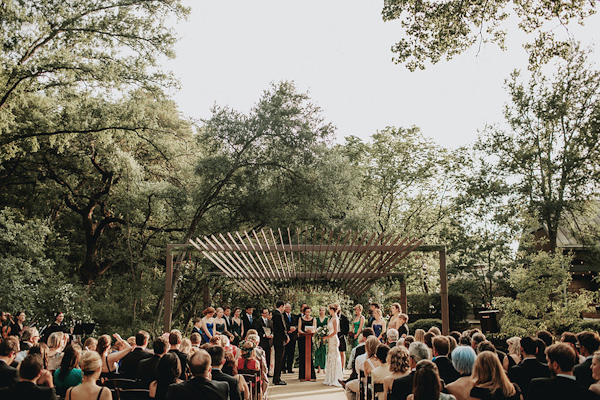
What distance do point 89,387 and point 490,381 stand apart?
2.97 meters

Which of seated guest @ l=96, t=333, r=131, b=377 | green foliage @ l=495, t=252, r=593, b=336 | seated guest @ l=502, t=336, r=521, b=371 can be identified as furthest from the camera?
green foliage @ l=495, t=252, r=593, b=336

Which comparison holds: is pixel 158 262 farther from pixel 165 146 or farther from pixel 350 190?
pixel 350 190

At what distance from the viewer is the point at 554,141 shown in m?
22.7

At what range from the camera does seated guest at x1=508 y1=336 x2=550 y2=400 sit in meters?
4.58

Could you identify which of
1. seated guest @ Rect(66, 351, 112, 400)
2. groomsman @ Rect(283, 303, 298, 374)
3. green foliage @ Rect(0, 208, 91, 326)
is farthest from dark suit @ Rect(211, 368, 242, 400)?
green foliage @ Rect(0, 208, 91, 326)

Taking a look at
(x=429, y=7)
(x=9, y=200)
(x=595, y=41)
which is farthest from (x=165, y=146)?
(x=595, y=41)

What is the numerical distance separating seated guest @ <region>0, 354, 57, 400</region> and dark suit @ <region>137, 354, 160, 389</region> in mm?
1270

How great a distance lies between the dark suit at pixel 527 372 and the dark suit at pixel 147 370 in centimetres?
338

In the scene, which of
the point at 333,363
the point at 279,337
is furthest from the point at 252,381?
the point at 279,337

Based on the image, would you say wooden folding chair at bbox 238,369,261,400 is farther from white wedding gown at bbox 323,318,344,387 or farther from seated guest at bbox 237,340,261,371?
white wedding gown at bbox 323,318,344,387

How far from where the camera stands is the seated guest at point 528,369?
4578 millimetres

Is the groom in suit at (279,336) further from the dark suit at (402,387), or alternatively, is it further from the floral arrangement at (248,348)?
the dark suit at (402,387)

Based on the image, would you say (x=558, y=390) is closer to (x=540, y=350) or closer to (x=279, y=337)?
(x=540, y=350)

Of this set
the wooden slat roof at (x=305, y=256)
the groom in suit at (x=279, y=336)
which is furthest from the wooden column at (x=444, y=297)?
the groom in suit at (x=279, y=336)
